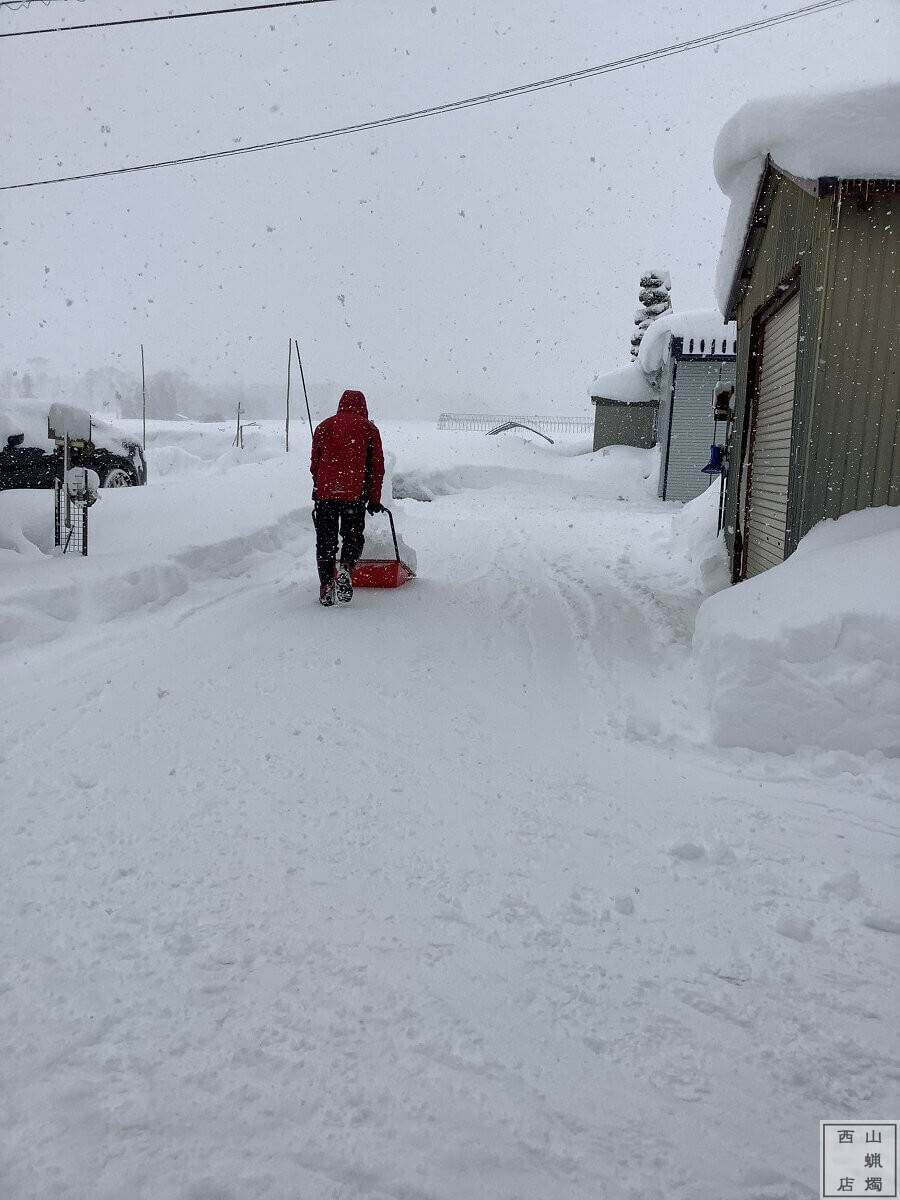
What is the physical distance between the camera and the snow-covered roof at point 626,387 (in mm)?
26922

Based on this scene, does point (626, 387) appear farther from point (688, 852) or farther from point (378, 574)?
point (688, 852)

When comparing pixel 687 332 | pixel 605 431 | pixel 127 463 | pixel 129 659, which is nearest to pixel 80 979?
pixel 129 659

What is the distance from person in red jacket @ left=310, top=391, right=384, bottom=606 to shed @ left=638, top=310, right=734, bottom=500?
16012mm

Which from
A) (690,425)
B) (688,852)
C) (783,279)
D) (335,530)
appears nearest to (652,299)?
(690,425)

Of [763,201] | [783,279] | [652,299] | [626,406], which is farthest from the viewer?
[652,299]

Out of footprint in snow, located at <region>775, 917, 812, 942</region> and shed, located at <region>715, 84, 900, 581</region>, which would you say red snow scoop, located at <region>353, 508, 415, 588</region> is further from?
footprint in snow, located at <region>775, 917, 812, 942</region>

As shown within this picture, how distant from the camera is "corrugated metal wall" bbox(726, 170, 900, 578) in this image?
16.3 ft

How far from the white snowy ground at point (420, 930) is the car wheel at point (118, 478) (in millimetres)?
6878

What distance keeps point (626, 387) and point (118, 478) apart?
65.7ft

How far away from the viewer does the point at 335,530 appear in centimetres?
689

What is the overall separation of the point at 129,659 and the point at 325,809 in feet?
8.56

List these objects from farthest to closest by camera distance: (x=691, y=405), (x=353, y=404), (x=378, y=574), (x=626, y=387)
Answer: (x=626, y=387) → (x=691, y=405) → (x=378, y=574) → (x=353, y=404)

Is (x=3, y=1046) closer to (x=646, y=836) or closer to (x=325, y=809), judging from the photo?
(x=325, y=809)

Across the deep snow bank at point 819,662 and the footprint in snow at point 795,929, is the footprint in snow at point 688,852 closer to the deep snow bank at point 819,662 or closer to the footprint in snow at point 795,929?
the footprint in snow at point 795,929
